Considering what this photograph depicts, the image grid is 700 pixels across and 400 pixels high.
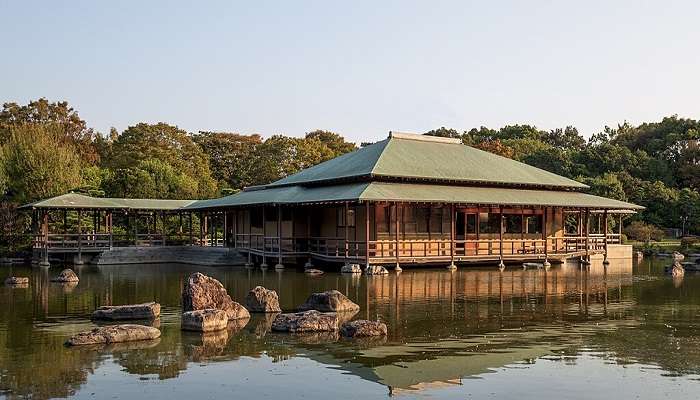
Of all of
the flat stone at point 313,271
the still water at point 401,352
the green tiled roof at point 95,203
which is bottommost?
the still water at point 401,352

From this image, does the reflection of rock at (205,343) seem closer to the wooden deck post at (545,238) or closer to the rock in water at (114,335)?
the rock in water at (114,335)

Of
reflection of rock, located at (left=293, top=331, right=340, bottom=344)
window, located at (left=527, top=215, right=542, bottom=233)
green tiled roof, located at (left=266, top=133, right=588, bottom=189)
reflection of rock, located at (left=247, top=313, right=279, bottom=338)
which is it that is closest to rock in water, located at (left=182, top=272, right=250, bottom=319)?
reflection of rock, located at (left=247, top=313, right=279, bottom=338)

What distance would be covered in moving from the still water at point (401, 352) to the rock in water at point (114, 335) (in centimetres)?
31

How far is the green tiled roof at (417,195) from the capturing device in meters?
31.4

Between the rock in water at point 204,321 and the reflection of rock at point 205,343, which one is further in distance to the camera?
the rock in water at point 204,321

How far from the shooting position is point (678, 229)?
205 feet

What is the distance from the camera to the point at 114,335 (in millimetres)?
14117

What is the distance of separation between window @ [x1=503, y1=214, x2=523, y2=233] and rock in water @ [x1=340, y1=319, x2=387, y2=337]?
924 inches

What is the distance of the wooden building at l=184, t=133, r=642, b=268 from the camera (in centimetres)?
3278

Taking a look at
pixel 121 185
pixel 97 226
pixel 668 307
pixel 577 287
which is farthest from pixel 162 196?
pixel 668 307

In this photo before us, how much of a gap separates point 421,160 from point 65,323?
23.6 metres

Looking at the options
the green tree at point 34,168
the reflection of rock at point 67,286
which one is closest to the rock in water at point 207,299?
the reflection of rock at point 67,286

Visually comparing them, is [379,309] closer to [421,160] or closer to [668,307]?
[668,307]

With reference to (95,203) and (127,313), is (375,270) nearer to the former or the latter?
(127,313)
